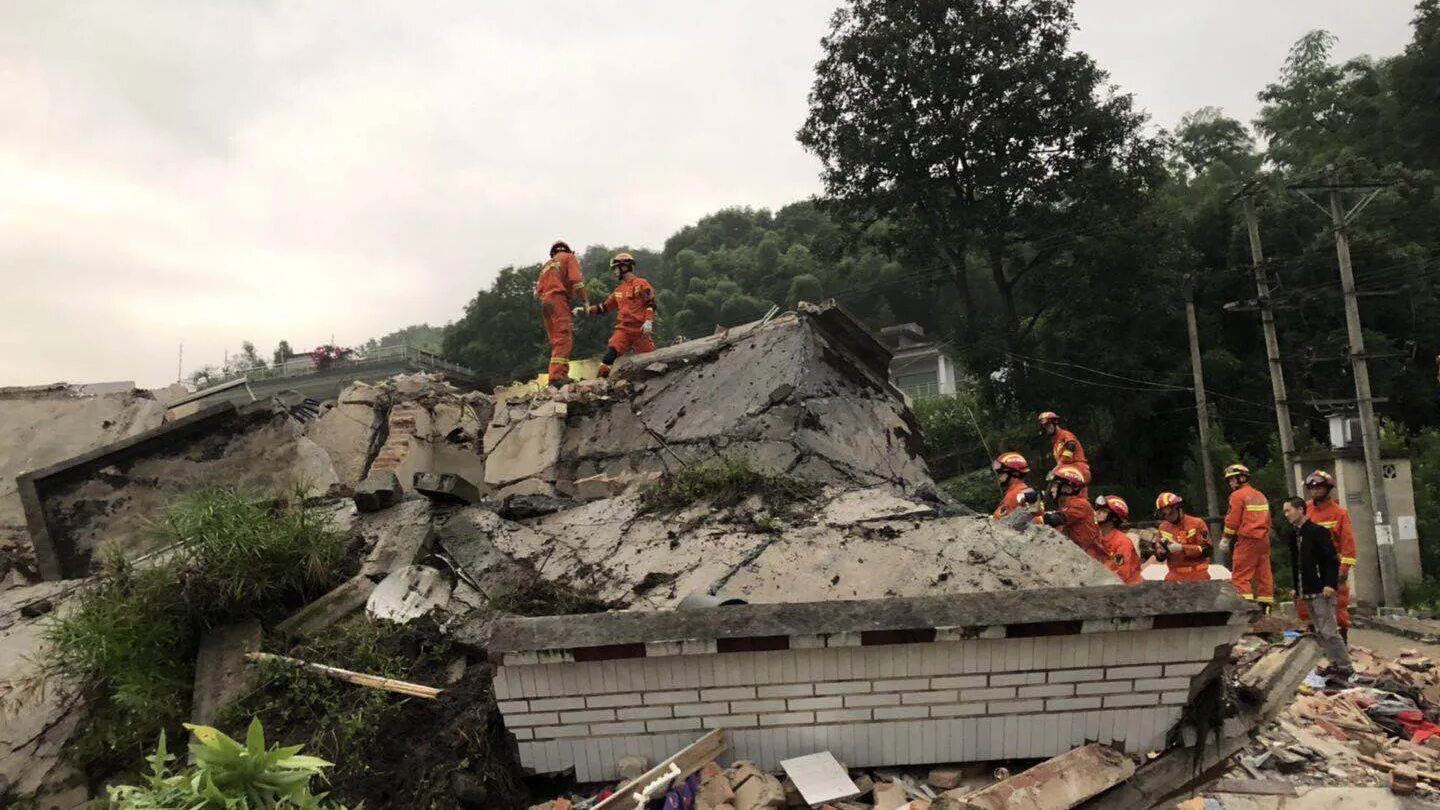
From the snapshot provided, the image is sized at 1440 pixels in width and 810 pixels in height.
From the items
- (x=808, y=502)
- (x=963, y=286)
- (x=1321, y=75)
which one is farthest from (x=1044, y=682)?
(x=1321, y=75)

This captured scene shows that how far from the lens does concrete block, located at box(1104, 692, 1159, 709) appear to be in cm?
363

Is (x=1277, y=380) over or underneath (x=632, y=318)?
underneath

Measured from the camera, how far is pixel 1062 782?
3.46m

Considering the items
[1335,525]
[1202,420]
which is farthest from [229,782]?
[1202,420]

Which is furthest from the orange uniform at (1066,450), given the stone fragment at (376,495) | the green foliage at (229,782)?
the green foliage at (229,782)

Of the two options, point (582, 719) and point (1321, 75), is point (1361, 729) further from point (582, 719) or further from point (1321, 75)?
point (1321, 75)

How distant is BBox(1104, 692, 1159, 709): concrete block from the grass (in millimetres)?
3916

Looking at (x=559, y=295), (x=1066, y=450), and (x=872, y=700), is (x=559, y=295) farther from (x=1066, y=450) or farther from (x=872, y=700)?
(x=872, y=700)

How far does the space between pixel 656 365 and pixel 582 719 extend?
11.6 feet

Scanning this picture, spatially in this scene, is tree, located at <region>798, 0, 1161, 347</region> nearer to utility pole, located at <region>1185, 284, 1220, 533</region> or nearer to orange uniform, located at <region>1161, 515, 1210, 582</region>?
utility pole, located at <region>1185, 284, 1220, 533</region>

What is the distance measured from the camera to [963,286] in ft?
74.5

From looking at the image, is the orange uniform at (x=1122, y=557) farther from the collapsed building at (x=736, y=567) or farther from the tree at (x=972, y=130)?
the tree at (x=972, y=130)

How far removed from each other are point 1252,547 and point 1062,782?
18.9ft

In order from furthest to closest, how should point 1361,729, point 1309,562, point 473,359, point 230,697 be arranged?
point 473,359, point 1309,562, point 1361,729, point 230,697
